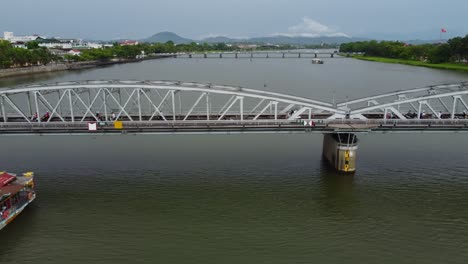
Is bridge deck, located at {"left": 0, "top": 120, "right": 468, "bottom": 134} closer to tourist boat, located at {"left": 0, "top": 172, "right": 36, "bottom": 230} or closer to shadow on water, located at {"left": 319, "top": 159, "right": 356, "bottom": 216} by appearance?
shadow on water, located at {"left": 319, "top": 159, "right": 356, "bottom": 216}

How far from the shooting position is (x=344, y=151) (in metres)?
32.8

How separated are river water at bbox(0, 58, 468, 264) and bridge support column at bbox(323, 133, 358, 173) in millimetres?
1036

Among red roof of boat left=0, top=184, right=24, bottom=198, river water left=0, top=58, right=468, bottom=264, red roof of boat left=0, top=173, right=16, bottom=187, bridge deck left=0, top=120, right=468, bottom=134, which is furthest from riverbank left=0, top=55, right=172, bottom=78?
red roof of boat left=0, top=184, right=24, bottom=198

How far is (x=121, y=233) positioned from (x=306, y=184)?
48.4 ft

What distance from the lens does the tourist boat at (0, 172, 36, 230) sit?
2512 cm

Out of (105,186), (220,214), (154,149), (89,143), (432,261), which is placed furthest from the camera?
(89,143)

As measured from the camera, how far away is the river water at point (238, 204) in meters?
22.9

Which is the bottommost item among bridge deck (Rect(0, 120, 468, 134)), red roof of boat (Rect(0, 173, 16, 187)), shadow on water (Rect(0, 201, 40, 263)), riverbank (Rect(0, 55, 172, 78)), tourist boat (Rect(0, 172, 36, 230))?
shadow on water (Rect(0, 201, 40, 263))

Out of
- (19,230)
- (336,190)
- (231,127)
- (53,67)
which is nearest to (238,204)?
(231,127)

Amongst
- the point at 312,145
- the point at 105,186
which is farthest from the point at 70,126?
the point at 312,145

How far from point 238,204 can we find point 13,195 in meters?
15.1

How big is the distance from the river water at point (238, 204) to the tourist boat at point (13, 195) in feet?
2.13

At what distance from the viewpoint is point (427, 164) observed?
117ft

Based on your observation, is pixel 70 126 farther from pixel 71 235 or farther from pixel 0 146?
pixel 0 146
